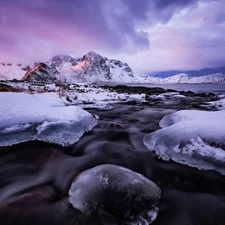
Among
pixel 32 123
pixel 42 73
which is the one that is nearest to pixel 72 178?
pixel 32 123

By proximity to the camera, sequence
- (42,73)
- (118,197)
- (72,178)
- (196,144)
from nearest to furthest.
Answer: (118,197) → (72,178) → (196,144) → (42,73)

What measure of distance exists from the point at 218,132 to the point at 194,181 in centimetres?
96

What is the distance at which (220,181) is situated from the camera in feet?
7.99

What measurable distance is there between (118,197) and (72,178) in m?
1.01

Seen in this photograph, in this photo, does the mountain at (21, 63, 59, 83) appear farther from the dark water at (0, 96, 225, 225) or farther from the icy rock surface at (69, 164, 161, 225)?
the icy rock surface at (69, 164, 161, 225)

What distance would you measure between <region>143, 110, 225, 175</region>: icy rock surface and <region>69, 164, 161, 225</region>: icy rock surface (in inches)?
40.6

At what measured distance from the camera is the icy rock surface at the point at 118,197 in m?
1.69

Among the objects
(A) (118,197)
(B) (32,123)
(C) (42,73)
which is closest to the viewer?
(A) (118,197)

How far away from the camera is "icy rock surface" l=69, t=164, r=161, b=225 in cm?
169

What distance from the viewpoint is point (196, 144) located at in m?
2.78

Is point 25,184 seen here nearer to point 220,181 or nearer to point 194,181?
point 194,181

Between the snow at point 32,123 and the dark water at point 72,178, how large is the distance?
0.17 m

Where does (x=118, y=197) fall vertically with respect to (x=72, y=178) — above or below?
above

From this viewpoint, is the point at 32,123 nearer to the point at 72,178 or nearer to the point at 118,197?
the point at 72,178
